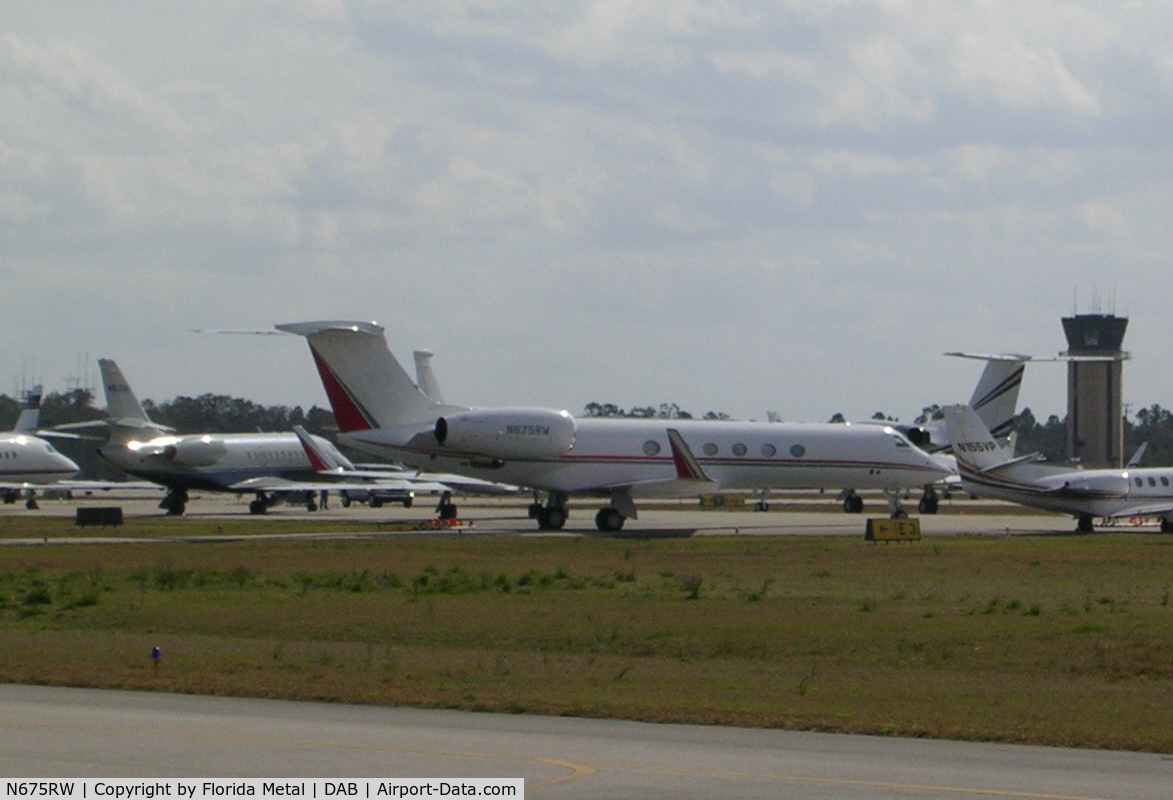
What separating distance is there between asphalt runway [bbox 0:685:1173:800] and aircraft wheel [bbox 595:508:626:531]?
38756mm

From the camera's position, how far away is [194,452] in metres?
74.6

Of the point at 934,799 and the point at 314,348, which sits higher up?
the point at 314,348

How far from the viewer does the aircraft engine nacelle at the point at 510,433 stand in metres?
52.0

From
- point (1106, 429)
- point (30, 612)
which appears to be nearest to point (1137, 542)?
point (30, 612)

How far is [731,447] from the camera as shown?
58.5 meters

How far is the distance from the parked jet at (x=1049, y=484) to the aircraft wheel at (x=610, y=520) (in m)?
11.5

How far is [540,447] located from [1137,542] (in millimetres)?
18678

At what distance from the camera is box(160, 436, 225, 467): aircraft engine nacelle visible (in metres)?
73.8

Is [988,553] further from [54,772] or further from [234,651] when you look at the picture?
[54,772]

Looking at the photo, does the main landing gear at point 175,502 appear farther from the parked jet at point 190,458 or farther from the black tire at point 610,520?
the black tire at point 610,520

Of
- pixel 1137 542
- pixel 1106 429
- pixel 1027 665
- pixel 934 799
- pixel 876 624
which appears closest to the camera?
pixel 934 799

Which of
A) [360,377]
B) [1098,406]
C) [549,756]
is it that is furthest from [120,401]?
[1098,406]

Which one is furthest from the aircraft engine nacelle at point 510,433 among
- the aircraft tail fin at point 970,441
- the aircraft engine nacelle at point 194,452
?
the aircraft engine nacelle at point 194,452

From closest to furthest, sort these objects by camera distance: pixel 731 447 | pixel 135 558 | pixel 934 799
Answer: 1. pixel 934 799
2. pixel 135 558
3. pixel 731 447
